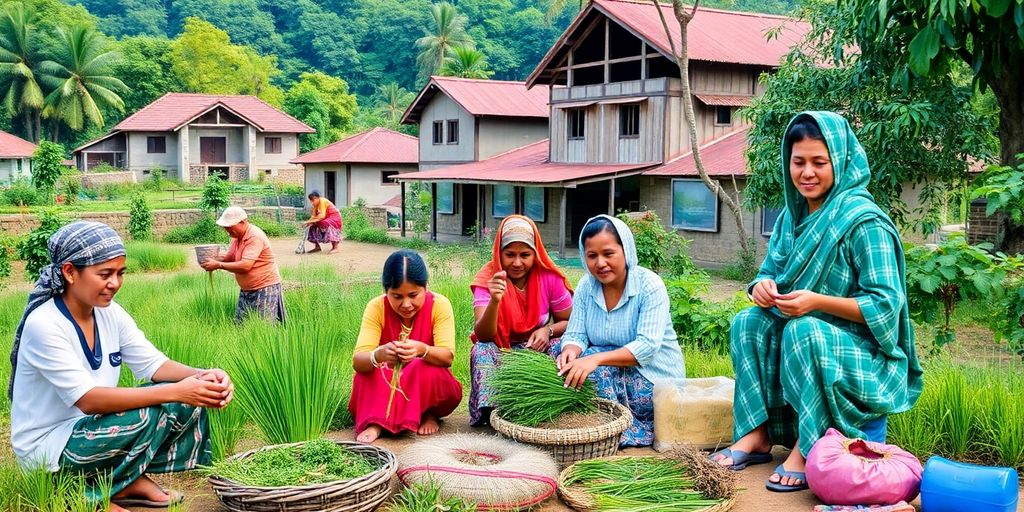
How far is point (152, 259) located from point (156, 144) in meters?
27.7

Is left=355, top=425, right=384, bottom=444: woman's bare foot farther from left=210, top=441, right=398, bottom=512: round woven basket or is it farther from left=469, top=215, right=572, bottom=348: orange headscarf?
left=210, top=441, right=398, bottom=512: round woven basket

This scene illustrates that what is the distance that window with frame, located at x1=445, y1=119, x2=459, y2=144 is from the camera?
90.5 ft

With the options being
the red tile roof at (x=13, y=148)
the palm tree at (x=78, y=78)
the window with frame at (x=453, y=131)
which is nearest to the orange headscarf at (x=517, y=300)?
the window with frame at (x=453, y=131)

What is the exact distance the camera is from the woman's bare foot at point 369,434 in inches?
173

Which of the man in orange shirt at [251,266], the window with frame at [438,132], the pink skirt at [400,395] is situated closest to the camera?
the pink skirt at [400,395]


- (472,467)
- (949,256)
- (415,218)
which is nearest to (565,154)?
(415,218)

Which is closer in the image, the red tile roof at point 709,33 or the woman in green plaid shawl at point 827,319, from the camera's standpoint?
the woman in green plaid shawl at point 827,319

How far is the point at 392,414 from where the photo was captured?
451cm

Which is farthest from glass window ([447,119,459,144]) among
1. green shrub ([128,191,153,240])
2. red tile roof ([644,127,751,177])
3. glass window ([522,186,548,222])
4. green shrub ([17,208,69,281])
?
green shrub ([17,208,69,281])

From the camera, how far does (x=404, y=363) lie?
438 cm

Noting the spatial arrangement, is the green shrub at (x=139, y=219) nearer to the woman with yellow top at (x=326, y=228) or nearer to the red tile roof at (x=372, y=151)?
the woman with yellow top at (x=326, y=228)

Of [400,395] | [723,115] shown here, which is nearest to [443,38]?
[723,115]

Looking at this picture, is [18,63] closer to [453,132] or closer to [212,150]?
[212,150]

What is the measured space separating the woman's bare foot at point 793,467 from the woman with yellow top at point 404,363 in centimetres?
164
